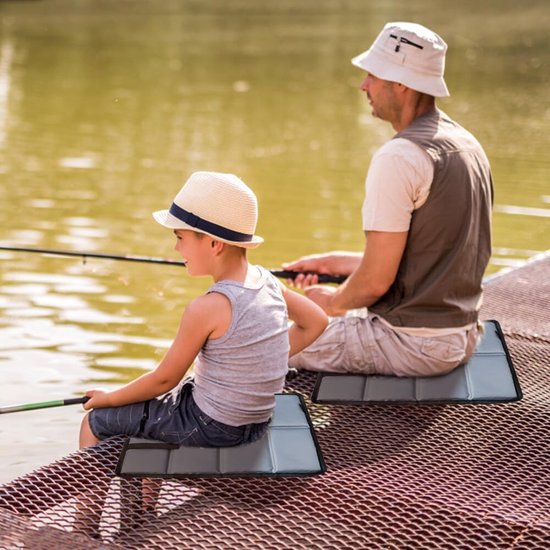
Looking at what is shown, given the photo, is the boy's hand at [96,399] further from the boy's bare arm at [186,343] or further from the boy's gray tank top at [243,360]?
the boy's gray tank top at [243,360]

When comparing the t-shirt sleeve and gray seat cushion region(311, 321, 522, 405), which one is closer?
the t-shirt sleeve

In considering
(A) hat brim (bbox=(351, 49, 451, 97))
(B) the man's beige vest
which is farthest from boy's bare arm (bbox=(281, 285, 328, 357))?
(A) hat brim (bbox=(351, 49, 451, 97))

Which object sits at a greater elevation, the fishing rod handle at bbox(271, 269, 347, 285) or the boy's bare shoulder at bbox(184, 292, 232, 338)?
the boy's bare shoulder at bbox(184, 292, 232, 338)

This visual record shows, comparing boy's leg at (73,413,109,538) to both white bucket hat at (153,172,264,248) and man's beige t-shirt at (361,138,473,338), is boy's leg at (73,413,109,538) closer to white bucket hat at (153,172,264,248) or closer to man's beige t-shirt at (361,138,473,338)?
white bucket hat at (153,172,264,248)

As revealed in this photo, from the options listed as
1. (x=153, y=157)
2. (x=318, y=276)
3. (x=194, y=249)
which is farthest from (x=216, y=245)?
(x=153, y=157)

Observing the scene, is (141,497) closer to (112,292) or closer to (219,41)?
(112,292)

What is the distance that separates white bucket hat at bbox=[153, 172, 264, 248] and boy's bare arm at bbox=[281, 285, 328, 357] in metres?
0.45

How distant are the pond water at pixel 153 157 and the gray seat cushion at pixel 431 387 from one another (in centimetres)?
111

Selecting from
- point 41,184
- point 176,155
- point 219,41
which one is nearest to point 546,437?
point 41,184

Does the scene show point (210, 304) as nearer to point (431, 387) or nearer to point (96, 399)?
point (96, 399)

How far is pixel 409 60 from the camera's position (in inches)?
Answer: 152

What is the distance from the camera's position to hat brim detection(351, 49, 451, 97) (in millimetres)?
3846

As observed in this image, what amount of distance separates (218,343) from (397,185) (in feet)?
2.90

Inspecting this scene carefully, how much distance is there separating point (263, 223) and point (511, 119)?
18.1ft
